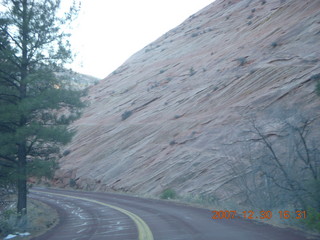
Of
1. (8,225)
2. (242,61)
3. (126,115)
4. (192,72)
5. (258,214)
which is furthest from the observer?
(126,115)

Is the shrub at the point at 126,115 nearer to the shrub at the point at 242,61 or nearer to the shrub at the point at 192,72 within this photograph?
the shrub at the point at 192,72

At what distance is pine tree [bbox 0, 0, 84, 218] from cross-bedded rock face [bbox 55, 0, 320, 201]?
8248mm

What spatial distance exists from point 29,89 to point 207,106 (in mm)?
15193

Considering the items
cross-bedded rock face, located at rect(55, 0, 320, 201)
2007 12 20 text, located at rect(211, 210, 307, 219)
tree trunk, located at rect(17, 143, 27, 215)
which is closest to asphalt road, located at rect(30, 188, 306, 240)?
2007 12 20 text, located at rect(211, 210, 307, 219)

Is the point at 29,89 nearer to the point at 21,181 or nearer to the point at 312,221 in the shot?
the point at 21,181

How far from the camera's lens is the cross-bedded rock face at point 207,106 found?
20812 mm

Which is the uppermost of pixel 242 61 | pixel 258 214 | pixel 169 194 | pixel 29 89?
pixel 242 61

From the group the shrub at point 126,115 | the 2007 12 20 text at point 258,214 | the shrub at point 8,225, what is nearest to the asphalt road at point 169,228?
the 2007 12 20 text at point 258,214

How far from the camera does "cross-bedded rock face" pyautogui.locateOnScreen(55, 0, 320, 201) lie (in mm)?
20812

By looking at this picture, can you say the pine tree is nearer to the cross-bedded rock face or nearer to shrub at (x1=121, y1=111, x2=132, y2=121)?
the cross-bedded rock face

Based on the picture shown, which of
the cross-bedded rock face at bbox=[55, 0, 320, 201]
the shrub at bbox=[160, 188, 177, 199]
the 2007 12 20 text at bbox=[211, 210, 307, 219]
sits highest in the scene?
→ the cross-bedded rock face at bbox=[55, 0, 320, 201]

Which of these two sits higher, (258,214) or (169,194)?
(169,194)

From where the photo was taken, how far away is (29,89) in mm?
15703

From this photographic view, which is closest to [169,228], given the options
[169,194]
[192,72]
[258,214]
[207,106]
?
[258,214]
